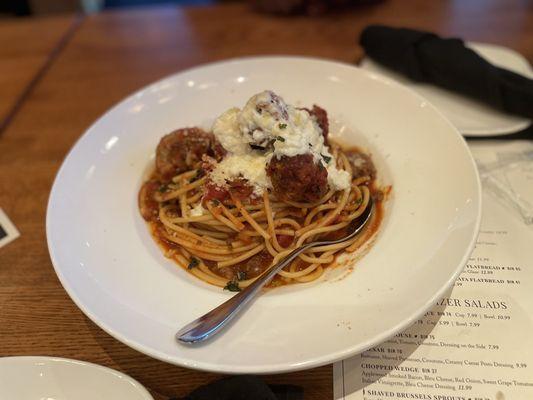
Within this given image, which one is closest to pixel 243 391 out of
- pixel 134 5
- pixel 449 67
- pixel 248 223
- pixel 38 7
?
pixel 248 223

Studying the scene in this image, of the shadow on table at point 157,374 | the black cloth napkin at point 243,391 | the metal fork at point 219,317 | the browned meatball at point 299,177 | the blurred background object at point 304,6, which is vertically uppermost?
the blurred background object at point 304,6

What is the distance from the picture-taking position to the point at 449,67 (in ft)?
10.4

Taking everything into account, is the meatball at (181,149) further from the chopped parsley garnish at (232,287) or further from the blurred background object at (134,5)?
the blurred background object at (134,5)

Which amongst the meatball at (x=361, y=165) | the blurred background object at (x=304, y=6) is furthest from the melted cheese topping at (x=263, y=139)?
the blurred background object at (x=304, y=6)

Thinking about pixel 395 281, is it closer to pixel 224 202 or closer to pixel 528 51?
pixel 224 202

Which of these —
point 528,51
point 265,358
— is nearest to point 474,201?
point 265,358

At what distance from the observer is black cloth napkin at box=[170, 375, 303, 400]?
167 cm

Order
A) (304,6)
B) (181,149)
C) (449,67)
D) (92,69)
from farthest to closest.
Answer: (304,6) < (92,69) < (449,67) < (181,149)

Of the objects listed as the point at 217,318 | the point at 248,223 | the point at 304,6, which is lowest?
the point at 248,223

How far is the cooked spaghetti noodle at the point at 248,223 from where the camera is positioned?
7.75ft

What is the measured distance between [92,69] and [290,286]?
309 cm

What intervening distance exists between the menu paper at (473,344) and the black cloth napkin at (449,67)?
3.07ft

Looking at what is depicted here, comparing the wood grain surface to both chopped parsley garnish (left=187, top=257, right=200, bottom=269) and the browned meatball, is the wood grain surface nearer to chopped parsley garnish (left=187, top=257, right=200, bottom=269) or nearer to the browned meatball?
chopped parsley garnish (left=187, top=257, right=200, bottom=269)

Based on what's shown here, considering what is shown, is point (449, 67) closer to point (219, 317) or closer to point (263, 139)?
point (263, 139)
